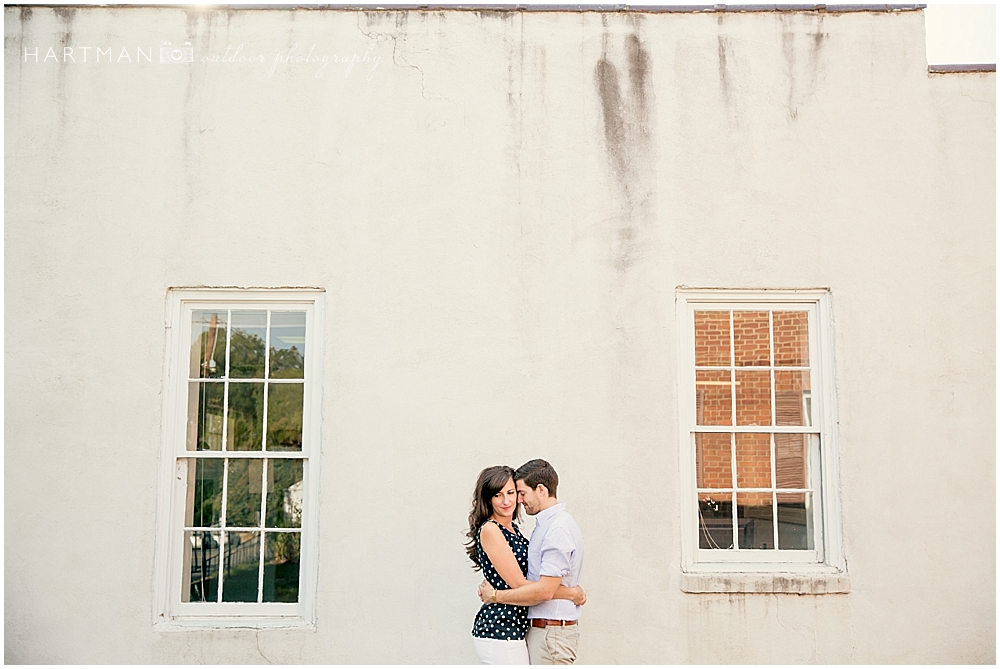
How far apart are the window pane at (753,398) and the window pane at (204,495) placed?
3.46 metres

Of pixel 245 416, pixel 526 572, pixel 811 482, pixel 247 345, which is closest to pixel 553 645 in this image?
pixel 526 572

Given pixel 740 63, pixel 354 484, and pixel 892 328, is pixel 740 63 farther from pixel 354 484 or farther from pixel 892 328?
pixel 354 484

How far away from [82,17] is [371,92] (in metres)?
2.08

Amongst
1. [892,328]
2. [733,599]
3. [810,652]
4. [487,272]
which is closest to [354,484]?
[487,272]

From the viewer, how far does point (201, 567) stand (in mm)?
5785

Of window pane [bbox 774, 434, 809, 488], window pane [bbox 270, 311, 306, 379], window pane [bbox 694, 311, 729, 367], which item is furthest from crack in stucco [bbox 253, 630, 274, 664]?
window pane [bbox 774, 434, 809, 488]

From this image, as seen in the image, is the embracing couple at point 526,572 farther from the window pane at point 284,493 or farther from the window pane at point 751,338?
the window pane at point 751,338

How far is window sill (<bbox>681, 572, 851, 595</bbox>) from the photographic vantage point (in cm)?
560

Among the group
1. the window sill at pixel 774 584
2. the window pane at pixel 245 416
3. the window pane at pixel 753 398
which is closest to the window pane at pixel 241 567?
the window pane at pixel 245 416

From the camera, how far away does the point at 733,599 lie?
5.62m

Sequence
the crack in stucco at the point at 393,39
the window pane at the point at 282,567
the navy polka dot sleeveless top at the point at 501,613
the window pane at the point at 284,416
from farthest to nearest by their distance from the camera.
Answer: the crack in stucco at the point at 393,39 → the window pane at the point at 284,416 → the window pane at the point at 282,567 → the navy polka dot sleeveless top at the point at 501,613

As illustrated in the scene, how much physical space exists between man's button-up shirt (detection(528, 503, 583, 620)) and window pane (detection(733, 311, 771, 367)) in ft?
6.91

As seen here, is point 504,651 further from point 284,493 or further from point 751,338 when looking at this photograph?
point 751,338

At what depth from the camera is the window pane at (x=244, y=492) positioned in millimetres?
5801
